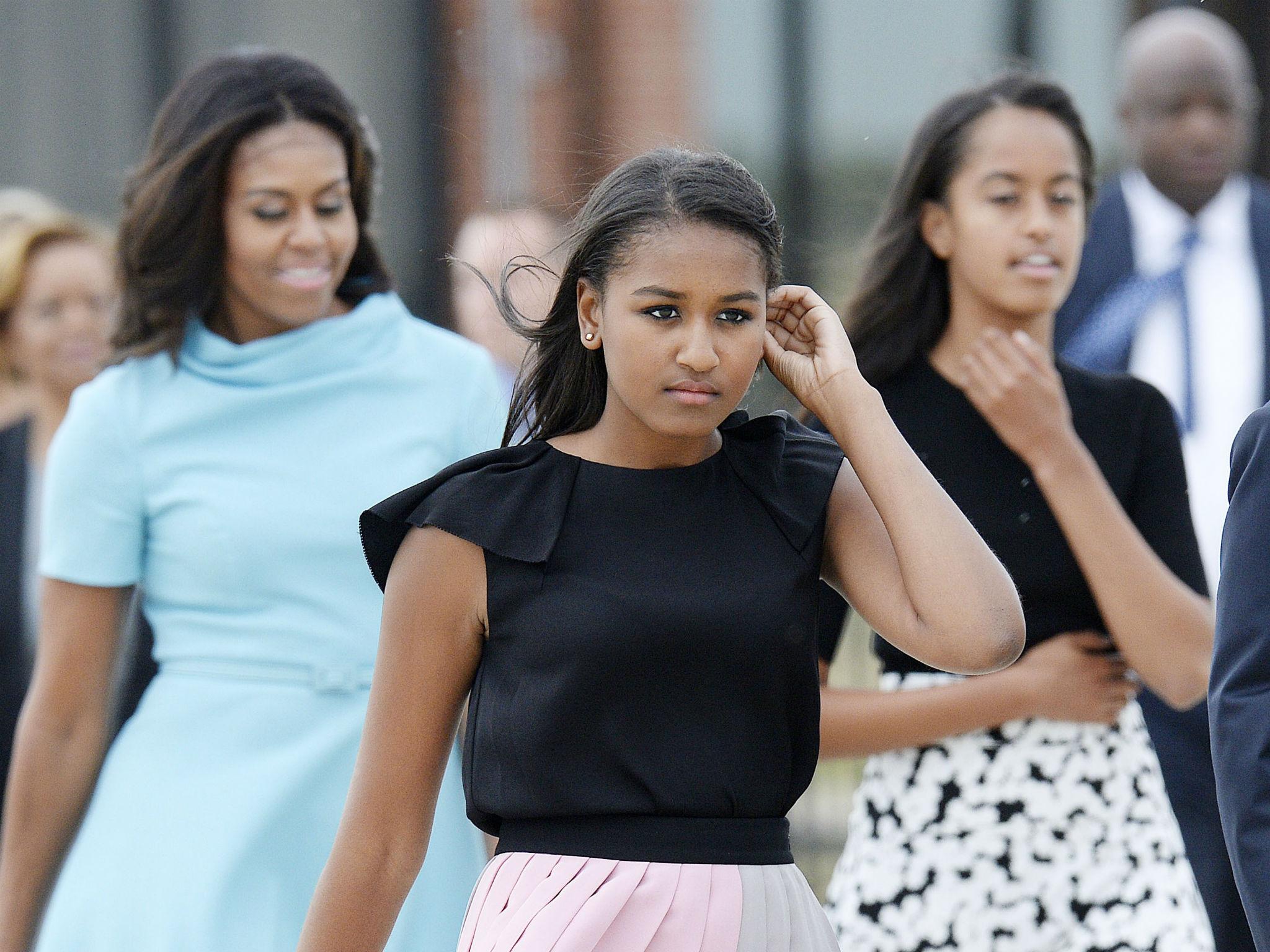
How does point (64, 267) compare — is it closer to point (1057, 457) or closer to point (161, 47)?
point (161, 47)

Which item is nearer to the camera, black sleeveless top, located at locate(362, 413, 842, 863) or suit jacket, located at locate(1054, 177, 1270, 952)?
black sleeveless top, located at locate(362, 413, 842, 863)

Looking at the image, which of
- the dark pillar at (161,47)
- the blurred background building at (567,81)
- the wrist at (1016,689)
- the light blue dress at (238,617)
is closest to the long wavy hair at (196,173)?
the light blue dress at (238,617)

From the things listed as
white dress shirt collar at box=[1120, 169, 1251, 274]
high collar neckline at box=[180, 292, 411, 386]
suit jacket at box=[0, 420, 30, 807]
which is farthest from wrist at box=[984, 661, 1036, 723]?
suit jacket at box=[0, 420, 30, 807]

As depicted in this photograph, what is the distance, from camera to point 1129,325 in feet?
15.4

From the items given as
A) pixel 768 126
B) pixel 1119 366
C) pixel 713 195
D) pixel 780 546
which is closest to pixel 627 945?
pixel 780 546

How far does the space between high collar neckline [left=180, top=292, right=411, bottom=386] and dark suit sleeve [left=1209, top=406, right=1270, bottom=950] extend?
1.69m

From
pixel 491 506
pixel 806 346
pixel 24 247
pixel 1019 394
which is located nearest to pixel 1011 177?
pixel 1019 394

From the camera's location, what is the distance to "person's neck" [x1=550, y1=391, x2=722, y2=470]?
8.14ft

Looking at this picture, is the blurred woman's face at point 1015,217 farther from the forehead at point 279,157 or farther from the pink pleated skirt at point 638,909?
the pink pleated skirt at point 638,909

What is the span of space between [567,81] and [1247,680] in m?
6.13

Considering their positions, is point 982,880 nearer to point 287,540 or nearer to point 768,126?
point 287,540

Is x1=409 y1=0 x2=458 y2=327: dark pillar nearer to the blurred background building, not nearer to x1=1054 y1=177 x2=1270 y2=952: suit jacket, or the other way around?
the blurred background building

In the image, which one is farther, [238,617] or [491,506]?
[238,617]

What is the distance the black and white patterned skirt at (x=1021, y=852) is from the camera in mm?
3193
